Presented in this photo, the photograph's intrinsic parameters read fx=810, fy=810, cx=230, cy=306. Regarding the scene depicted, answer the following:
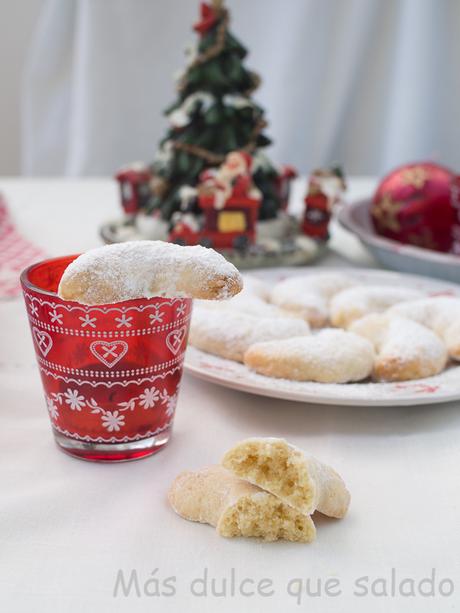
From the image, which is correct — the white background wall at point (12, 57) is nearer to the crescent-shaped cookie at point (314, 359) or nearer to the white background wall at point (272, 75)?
the white background wall at point (272, 75)

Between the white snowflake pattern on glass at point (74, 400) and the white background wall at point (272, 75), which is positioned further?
the white background wall at point (272, 75)

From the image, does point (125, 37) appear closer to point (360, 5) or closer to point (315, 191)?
point (360, 5)

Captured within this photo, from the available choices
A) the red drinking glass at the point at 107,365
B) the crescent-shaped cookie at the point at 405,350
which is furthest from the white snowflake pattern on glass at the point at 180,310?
the crescent-shaped cookie at the point at 405,350

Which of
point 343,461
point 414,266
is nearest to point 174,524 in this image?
point 343,461

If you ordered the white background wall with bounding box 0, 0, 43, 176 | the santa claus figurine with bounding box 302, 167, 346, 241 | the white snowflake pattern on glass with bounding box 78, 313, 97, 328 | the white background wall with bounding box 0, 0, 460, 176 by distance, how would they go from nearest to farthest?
the white snowflake pattern on glass with bounding box 78, 313, 97, 328
the santa claus figurine with bounding box 302, 167, 346, 241
the white background wall with bounding box 0, 0, 460, 176
the white background wall with bounding box 0, 0, 43, 176

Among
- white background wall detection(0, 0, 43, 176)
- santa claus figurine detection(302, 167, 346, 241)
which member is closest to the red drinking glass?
santa claus figurine detection(302, 167, 346, 241)

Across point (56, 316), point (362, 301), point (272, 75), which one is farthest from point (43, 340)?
point (272, 75)

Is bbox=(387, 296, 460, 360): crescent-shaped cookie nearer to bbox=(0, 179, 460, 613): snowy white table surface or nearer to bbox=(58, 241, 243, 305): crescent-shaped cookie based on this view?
bbox=(0, 179, 460, 613): snowy white table surface

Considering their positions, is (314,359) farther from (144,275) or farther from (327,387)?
(144,275)
